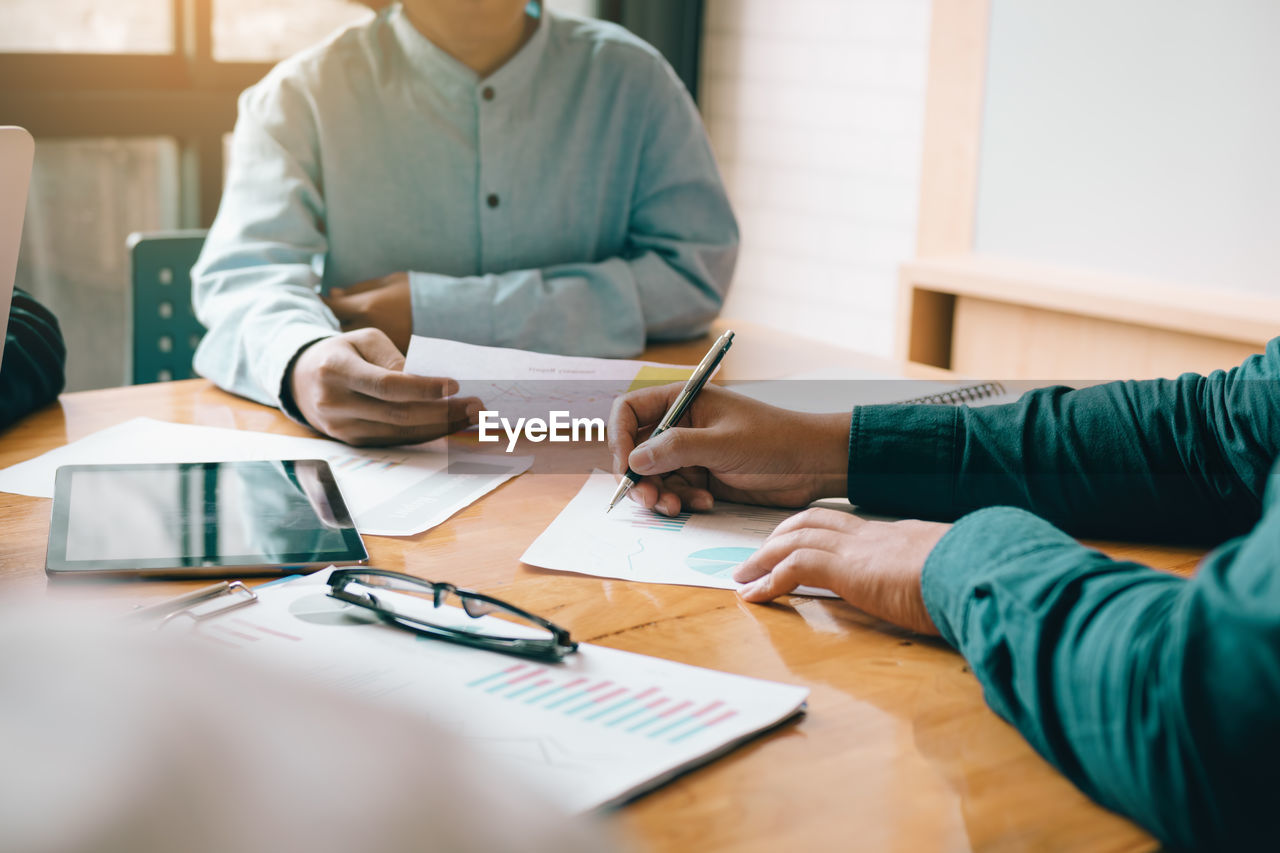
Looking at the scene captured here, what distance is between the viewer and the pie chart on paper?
2.71 ft

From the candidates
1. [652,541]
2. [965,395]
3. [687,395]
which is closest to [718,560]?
[652,541]

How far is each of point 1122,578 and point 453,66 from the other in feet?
4.25

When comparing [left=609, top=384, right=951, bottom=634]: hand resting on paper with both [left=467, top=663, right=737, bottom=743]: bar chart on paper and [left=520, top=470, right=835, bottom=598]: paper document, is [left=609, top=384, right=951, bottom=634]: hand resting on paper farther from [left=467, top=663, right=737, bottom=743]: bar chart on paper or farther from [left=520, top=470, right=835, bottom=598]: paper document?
[left=467, top=663, right=737, bottom=743]: bar chart on paper

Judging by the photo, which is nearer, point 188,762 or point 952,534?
point 188,762

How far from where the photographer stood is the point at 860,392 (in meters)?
1.29

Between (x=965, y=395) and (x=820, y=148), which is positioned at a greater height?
(x=820, y=148)

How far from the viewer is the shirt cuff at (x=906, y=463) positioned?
3.12 feet

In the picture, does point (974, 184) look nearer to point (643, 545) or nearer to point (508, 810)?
point (643, 545)

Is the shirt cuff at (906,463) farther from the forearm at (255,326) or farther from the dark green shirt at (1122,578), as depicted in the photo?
the forearm at (255,326)

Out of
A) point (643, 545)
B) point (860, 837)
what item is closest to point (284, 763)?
point (860, 837)

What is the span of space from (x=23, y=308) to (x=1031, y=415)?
1.09 metres

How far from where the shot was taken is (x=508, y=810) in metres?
0.17

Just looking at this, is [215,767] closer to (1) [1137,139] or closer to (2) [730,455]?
(2) [730,455]

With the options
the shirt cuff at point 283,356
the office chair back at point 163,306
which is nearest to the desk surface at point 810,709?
the shirt cuff at point 283,356
